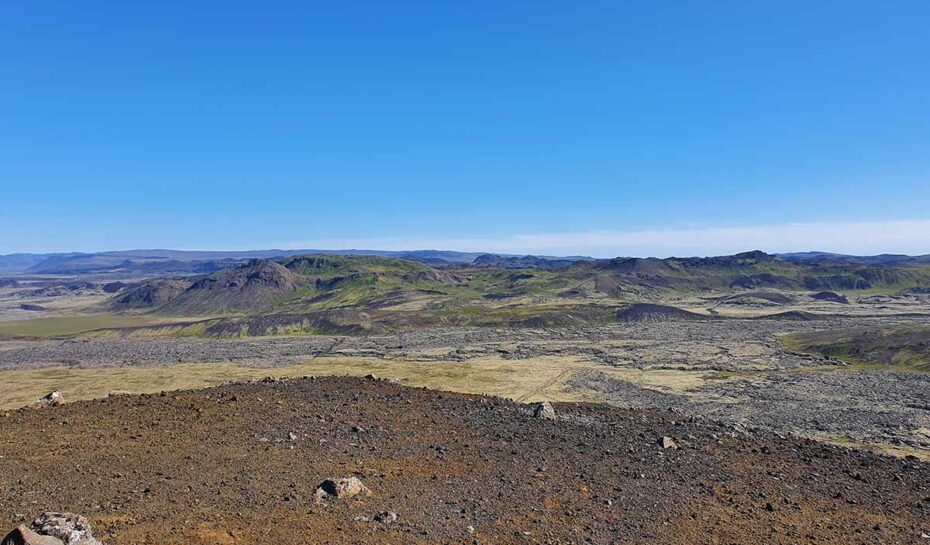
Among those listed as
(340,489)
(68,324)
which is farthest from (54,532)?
(68,324)

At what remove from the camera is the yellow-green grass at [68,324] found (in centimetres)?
16246

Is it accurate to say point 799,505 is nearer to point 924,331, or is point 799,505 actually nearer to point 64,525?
point 64,525

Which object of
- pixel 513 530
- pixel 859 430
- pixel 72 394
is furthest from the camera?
pixel 72 394

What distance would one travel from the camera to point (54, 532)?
1139 cm

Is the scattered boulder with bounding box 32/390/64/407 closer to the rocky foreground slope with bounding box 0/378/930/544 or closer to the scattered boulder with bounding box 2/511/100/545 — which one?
the rocky foreground slope with bounding box 0/378/930/544

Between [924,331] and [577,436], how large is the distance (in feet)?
311

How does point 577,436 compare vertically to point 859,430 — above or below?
above

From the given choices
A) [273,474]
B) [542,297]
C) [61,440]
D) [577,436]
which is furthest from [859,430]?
[542,297]

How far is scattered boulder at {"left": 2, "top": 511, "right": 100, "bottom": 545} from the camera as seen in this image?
10.6m

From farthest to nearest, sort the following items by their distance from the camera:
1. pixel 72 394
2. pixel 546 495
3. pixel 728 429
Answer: pixel 72 394 < pixel 728 429 < pixel 546 495

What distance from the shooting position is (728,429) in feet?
80.6

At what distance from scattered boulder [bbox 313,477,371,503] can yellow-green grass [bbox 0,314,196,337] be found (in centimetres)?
17094

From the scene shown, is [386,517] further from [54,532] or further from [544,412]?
[544,412]

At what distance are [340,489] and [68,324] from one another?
667ft
